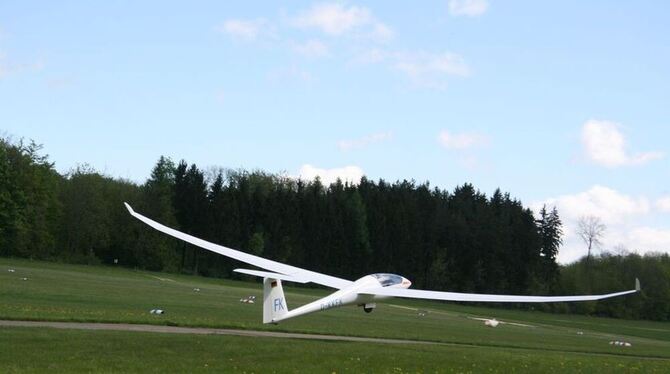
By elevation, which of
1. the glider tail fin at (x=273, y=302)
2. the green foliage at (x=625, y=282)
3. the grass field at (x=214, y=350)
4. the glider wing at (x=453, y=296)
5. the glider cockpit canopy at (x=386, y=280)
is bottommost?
the grass field at (x=214, y=350)

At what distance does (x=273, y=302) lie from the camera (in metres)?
26.8

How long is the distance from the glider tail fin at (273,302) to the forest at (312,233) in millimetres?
68453

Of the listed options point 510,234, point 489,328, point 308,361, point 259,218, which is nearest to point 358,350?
point 308,361

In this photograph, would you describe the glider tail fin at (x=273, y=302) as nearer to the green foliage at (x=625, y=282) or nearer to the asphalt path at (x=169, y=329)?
the asphalt path at (x=169, y=329)

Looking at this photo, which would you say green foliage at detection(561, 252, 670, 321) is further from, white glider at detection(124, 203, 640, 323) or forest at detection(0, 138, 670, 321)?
white glider at detection(124, 203, 640, 323)

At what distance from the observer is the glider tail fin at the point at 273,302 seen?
26672mm

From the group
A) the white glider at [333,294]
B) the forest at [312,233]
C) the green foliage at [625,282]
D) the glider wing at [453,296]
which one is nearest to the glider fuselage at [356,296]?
the white glider at [333,294]

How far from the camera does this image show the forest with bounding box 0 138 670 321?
96.6 metres

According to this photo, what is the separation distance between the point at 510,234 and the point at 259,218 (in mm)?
37851

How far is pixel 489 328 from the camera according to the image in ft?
166

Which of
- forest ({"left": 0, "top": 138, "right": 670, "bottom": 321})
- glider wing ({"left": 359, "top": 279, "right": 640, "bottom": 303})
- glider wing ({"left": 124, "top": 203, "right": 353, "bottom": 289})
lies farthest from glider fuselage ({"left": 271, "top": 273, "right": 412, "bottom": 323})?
forest ({"left": 0, "top": 138, "right": 670, "bottom": 321})

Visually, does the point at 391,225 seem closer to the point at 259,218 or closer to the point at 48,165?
the point at 259,218

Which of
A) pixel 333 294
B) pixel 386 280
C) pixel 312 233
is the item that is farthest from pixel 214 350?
pixel 312 233

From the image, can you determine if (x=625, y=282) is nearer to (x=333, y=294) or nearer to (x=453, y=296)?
(x=453, y=296)
